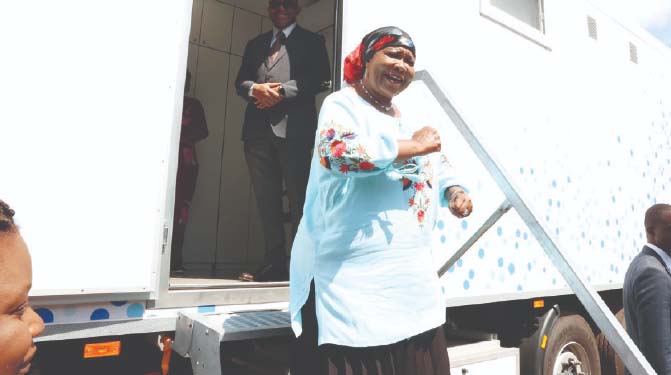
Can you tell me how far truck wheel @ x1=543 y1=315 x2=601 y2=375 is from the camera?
10.0 ft

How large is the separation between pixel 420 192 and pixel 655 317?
127cm

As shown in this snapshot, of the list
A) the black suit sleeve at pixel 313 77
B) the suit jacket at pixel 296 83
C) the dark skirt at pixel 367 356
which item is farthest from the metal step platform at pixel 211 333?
the black suit sleeve at pixel 313 77

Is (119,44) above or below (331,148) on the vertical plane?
above

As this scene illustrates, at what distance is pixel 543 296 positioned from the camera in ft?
9.59

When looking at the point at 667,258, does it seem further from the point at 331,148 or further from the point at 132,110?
the point at 132,110

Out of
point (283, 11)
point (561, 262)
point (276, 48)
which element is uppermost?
point (283, 11)

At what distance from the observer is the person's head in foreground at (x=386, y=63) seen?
1.43 meters

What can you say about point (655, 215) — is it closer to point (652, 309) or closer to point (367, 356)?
point (652, 309)

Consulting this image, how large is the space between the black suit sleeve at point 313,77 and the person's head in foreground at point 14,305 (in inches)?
67.2

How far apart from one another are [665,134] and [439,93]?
3.89m

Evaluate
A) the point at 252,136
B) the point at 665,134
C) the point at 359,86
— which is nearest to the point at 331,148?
the point at 359,86

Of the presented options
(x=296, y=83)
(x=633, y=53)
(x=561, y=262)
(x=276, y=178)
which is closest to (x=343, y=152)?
(x=561, y=262)

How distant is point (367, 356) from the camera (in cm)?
130

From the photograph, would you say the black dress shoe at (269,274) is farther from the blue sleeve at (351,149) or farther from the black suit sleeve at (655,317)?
the black suit sleeve at (655,317)
